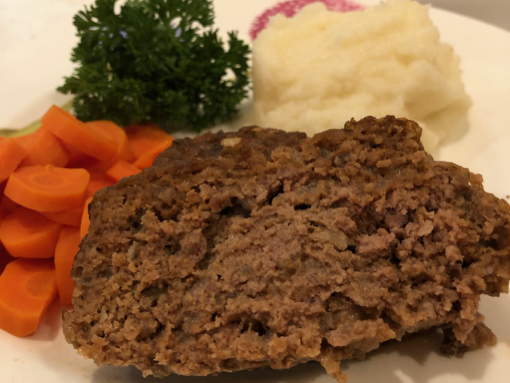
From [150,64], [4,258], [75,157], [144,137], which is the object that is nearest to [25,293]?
[4,258]

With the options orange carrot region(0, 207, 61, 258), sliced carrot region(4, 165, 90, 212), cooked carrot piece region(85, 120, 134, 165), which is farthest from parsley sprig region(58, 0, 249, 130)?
orange carrot region(0, 207, 61, 258)

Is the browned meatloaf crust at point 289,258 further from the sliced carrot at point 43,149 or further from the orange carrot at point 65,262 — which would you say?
the sliced carrot at point 43,149

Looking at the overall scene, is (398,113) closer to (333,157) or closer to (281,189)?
(333,157)

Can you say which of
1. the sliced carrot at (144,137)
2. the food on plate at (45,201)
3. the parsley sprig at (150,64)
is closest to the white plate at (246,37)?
the food on plate at (45,201)

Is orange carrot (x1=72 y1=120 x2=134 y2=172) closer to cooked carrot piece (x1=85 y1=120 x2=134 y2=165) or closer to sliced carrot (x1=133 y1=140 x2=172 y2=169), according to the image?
cooked carrot piece (x1=85 y1=120 x2=134 y2=165)

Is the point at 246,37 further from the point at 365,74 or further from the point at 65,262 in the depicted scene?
the point at 65,262

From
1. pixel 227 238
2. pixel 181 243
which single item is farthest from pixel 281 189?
pixel 181 243
